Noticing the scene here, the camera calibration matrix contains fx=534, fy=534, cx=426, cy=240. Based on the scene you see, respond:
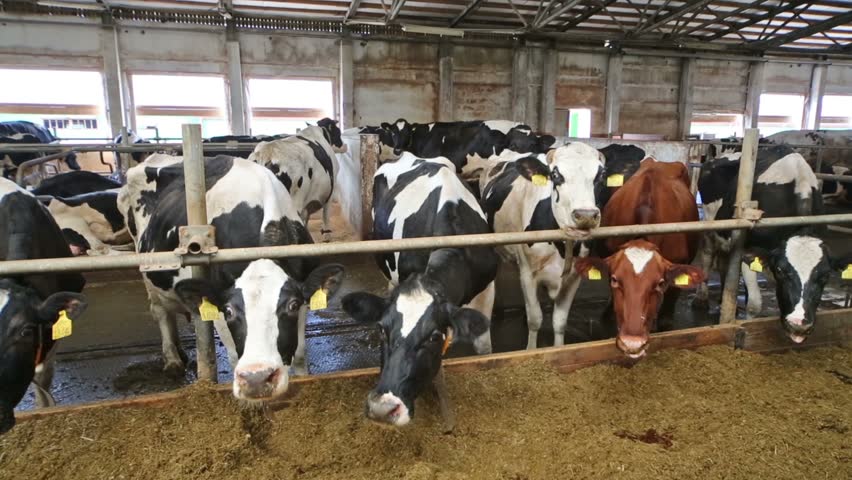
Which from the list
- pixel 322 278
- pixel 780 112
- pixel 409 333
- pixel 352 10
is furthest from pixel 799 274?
pixel 780 112

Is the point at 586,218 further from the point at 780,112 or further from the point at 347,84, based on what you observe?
the point at 780,112

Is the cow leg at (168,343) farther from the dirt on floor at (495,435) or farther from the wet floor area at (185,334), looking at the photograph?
the dirt on floor at (495,435)

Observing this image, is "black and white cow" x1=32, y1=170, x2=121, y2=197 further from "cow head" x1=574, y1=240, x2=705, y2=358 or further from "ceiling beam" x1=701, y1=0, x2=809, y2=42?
"ceiling beam" x1=701, y1=0, x2=809, y2=42

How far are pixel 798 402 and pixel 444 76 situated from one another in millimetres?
12580

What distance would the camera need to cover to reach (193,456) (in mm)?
2277

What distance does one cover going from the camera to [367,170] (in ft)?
24.8

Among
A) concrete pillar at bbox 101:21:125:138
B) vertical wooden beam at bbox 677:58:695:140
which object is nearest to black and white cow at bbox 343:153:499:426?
concrete pillar at bbox 101:21:125:138

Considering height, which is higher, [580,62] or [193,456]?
[580,62]

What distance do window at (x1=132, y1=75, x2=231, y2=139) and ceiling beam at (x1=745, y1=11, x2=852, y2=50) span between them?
15318 millimetres

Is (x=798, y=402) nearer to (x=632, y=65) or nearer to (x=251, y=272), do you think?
(x=251, y=272)

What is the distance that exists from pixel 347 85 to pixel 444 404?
12.1 m

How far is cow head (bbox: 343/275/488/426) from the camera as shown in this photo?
7.37ft

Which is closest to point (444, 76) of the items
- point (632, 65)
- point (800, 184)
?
point (632, 65)

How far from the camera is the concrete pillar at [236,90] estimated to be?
41.8 ft
